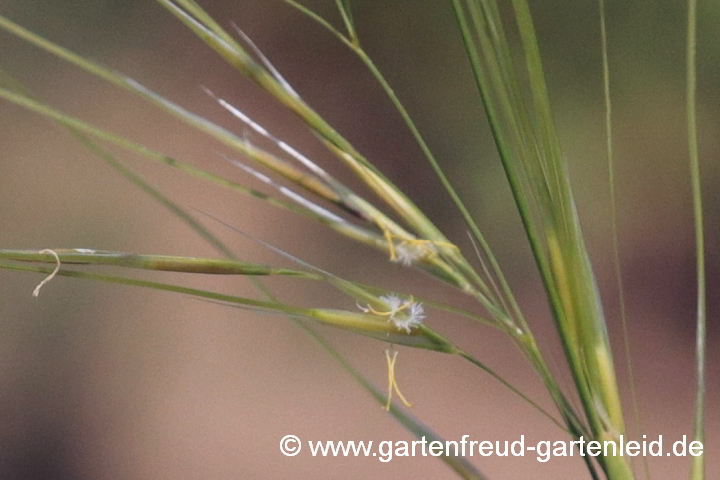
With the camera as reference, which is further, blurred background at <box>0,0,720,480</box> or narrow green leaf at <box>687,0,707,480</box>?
blurred background at <box>0,0,720,480</box>

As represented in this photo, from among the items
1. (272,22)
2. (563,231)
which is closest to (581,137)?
(272,22)

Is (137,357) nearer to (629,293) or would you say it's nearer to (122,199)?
(122,199)

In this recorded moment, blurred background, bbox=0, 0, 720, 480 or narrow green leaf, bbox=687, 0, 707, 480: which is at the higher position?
blurred background, bbox=0, 0, 720, 480

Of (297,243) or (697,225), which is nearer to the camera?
(697,225)

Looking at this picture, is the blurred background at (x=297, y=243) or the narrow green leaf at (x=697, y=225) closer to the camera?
the narrow green leaf at (x=697, y=225)

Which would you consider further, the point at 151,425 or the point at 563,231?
the point at 151,425

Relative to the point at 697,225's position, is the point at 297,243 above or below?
above

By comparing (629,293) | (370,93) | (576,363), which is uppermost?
(370,93)

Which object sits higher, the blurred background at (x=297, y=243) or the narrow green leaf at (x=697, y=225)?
the blurred background at (x=297, y=243)
